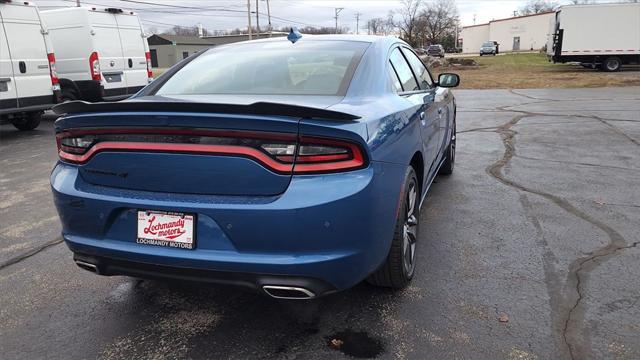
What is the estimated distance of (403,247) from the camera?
302cm

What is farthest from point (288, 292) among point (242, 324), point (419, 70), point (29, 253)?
point (419, 70)

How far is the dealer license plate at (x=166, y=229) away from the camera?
2.43 meters

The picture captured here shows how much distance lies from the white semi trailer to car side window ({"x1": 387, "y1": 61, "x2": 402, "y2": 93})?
2451 centimetres

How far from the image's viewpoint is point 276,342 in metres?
2.74

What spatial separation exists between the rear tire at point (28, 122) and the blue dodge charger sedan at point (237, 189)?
983cm

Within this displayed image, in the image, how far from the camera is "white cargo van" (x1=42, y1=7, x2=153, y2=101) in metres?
11.8

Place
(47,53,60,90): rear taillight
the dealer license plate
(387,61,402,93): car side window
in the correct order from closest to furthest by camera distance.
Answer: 1. the dealer license plate
2. (387,61,402,93): car side window
3. (47,53,60,90): rear taillight

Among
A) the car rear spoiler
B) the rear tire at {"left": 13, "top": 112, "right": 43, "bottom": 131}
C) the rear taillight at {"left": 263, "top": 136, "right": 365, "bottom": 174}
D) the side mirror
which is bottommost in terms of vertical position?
the rear tire at {"left": 13, "top": 112, "right": 43, "bottom": 131}

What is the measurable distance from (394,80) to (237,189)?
1.68 metres

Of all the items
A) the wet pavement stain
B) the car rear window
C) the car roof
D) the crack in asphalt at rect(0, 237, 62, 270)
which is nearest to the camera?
the wet pavement stain

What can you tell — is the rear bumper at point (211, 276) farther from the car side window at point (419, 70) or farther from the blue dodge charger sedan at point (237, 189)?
the car side window at point (419, 70)

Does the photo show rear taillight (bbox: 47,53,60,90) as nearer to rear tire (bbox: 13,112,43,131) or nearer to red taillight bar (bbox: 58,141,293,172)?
rear tire (bbox: 13,112,43,131)

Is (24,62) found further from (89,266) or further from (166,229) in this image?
(166,229)

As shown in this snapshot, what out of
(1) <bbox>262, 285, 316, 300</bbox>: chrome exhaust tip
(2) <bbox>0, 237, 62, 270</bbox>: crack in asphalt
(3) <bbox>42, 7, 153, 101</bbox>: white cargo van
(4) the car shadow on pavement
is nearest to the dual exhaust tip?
(1) <bbox>262, 285, 316, 300</bbox>: chrome exhaust tip
